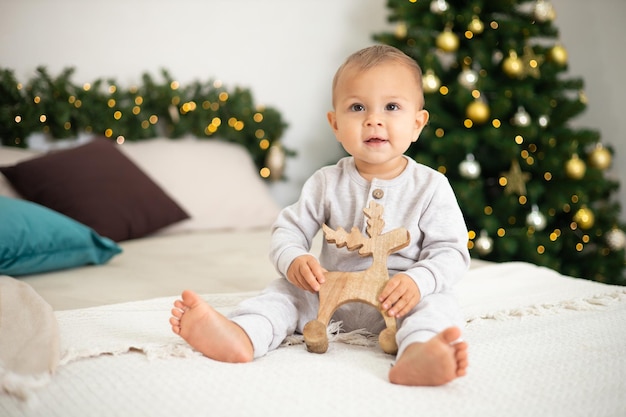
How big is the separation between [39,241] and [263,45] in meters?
1.80

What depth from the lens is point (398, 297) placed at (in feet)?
3.17

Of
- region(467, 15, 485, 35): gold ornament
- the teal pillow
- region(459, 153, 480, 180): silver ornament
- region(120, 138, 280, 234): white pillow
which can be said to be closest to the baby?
the teal pillow

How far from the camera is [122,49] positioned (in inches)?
105

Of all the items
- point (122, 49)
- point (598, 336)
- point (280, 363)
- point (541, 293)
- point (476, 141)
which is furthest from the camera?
point (122, 49)

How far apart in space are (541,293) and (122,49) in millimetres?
2084

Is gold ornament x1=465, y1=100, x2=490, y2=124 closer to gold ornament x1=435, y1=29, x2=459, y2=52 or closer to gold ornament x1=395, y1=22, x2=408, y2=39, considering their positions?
gold ornament x1=435, y1=29, x2=459, y2=52

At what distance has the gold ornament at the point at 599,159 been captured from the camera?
2600 millimetres

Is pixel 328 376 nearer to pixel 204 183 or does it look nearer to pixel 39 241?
pixel 39 241

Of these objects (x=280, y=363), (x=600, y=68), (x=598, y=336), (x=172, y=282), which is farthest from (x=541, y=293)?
(x=600, y=68)

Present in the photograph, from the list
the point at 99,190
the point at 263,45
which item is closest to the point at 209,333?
the point at 99,190

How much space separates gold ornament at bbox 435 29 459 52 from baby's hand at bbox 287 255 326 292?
178 cm

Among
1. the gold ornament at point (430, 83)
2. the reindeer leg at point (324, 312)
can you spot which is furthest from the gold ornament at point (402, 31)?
the reindeer leg at point (324, 312)

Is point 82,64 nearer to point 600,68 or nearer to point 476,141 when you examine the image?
point 476,141

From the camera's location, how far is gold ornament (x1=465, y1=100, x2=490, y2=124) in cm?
246
